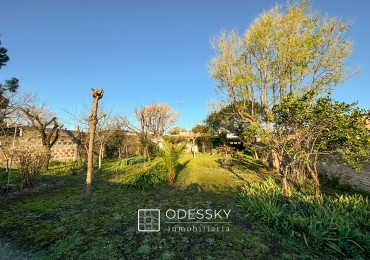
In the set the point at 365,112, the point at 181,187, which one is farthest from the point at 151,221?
the point at 365,112

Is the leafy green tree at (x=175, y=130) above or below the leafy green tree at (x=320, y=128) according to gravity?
above

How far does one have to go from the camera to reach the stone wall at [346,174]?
25.6 feet

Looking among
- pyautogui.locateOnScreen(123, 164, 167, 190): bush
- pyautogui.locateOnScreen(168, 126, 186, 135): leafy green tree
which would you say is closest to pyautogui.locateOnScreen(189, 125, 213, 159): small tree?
pyautogui.locateOnScreen(168, 126, 186, 135): leafy green tree

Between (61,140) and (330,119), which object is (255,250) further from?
(61,140)

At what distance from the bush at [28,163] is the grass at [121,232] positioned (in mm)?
665

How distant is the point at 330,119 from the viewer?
5.51 m

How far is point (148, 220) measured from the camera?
15.5 ft

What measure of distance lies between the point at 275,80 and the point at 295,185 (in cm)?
670

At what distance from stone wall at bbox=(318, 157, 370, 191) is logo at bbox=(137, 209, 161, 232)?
6.13 meters

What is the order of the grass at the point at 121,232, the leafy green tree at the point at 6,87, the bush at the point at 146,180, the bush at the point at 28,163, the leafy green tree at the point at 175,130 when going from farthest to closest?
the leafy green tree at the point at 175,130, the leafy green tree at the point at 6,87, the bush at the point at 146,180, the bush at the point at 28,163, the grass at the point at 121,232

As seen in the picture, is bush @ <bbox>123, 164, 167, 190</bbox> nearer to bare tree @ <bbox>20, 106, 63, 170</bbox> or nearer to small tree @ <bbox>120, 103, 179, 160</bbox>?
bare tree @ <bbox>20, 106, 63, 170</bbox>

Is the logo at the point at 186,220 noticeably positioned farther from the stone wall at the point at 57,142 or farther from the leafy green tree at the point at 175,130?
the leafy green tree at the point at 175,130

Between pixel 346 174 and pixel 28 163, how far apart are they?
13.6m

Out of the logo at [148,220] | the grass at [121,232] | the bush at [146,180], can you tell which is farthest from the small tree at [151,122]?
the logo at [148,220]
